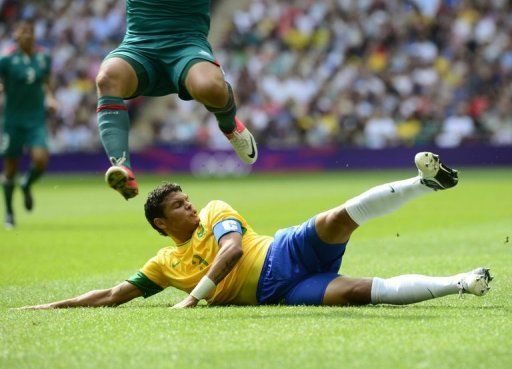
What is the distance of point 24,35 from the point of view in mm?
16797

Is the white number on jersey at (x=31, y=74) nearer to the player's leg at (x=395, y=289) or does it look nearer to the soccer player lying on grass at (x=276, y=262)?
the soccer player lying on grass at (x=276, y=262)

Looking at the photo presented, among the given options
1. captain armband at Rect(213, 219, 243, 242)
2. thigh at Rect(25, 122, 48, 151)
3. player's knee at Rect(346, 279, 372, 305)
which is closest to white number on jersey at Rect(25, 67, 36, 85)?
thigh at Rect(25, 122, 48, 151)

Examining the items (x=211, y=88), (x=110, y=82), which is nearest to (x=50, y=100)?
(x=110, y=82)

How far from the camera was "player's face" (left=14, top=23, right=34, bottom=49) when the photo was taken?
1678cm

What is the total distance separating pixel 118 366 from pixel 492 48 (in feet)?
80.2

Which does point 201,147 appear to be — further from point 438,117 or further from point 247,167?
point 438,117

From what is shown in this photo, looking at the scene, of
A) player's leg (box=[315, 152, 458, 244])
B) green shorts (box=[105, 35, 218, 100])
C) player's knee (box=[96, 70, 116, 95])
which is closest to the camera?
player's leg (box=[315, 152, 458, 244])

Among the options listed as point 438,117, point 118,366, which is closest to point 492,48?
point 438,117

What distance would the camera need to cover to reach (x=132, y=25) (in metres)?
8.75

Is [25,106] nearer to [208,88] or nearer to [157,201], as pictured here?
[157,201]

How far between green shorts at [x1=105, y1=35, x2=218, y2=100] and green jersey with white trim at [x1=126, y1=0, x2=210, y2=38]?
68 millimetres

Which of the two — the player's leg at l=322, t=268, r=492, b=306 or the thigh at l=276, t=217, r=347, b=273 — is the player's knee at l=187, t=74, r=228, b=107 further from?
the player's leg at l=322, t=268, r=492, b=306

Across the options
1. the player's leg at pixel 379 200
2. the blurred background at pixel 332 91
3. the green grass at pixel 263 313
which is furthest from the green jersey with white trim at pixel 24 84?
the blurred background at pixel 332 91

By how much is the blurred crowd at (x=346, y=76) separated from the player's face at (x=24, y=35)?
13.0m
